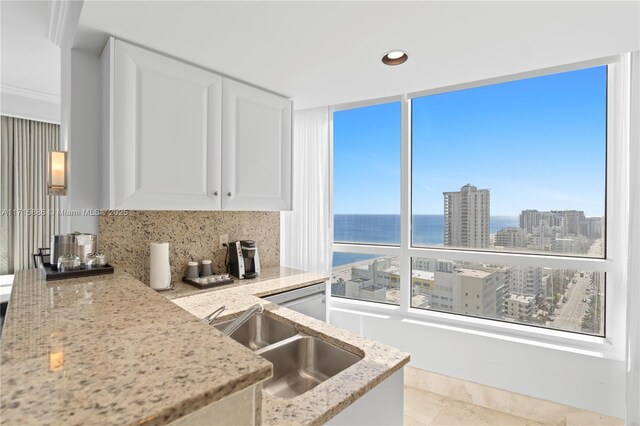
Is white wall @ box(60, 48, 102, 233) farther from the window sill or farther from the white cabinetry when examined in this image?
the window sill

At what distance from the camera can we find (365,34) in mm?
1702

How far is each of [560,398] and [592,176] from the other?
1488 millimetres

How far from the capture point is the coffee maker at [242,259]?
2428 mm

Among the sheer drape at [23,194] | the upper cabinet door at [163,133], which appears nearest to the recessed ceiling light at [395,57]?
the upper cabinet door at [163,133]

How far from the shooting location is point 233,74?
2.17 metres

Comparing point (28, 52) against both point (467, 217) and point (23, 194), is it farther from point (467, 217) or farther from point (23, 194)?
point (467, 217)

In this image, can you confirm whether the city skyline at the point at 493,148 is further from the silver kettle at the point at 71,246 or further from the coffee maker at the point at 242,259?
the silver kettle at the point at 71,246

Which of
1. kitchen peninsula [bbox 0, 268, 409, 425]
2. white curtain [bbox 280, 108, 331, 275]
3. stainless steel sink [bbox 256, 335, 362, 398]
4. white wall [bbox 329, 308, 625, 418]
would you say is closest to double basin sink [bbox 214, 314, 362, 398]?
stainless steel sink [bbox 256, 335, 362, 398]

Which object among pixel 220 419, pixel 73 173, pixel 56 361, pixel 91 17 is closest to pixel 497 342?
pixel 220 419

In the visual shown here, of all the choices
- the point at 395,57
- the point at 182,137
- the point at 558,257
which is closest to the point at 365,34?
the point at 395,57

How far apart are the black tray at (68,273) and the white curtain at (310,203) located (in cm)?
178

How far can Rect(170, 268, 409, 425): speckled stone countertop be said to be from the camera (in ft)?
2.57

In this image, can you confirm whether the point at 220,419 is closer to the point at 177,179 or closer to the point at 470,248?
the point at 177,179

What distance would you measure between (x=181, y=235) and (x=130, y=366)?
1860 millimetres
